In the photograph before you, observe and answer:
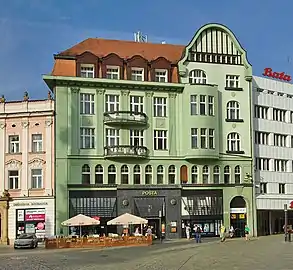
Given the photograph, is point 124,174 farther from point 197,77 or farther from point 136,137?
point 197,77

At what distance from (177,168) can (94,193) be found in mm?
10004

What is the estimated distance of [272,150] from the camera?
78875 mm

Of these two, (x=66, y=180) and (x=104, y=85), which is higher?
(x=104, y=85)

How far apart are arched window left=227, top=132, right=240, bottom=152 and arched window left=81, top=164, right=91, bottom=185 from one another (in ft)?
55.2

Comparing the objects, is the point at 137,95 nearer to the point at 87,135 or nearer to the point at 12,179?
the point at 87,135

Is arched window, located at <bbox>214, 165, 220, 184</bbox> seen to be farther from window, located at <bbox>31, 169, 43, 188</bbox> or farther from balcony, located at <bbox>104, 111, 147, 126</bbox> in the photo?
window, located at <bbox>31, 169, 43, 188</bbox>

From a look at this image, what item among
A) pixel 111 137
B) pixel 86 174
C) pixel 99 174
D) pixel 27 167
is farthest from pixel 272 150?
pixel 27 167

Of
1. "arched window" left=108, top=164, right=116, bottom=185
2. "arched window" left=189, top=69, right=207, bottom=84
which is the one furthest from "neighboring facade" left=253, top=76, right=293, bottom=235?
"arched window" left=108, top=164, right=116, bottom=185

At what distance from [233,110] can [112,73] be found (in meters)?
15.1

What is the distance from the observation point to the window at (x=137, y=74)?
72.2 metres

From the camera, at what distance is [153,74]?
72750 mm

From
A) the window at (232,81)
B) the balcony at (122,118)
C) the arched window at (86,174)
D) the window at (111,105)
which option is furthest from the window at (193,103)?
the arched window at (86,174)

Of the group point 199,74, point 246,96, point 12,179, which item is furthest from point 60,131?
point 246,96

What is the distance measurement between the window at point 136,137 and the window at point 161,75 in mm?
6634
